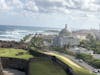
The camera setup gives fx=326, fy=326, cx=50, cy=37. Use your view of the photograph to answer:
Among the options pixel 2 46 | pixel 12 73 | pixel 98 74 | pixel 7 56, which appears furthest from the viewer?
pixel 2 46

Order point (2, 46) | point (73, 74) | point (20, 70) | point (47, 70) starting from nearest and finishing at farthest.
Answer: point (73, 74) < point (47, 70) < point (20, 70) < point (2, 46)

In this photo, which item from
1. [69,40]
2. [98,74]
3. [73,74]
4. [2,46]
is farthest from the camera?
[69,40]

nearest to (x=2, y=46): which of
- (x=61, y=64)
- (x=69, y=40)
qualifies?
(x=61, y=64)

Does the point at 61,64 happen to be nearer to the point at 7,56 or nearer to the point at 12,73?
the point at 12,73

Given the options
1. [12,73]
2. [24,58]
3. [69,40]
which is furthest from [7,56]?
[69,40]

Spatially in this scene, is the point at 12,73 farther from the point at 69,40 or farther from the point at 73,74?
the point at 69,40

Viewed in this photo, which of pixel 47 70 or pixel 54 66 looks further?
pixel 54 66

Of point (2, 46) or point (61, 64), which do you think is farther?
point (2, 46)

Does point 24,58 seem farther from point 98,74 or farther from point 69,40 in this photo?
point 69,40

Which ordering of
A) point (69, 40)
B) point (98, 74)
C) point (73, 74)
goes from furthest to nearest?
point (69, 40), point (98, 74), point (73, 74)
